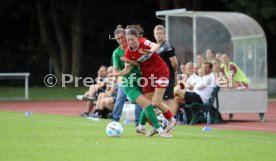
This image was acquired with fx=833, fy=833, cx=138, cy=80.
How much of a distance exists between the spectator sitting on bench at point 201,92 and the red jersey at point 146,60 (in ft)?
15.8

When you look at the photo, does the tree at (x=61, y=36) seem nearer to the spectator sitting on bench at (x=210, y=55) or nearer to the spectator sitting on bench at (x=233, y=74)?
the spectator sitting on bench at (x=233, y=74)

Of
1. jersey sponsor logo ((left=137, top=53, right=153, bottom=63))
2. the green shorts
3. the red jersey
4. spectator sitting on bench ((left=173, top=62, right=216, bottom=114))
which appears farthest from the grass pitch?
spectator sitting on bench ((left=173, top=62, right=216, bottom=114))

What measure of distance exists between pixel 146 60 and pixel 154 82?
44cm

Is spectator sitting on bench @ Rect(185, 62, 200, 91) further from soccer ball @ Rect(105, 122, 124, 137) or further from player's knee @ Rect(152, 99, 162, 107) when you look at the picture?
soccer ball @ Rect(105, 122, 124, 137)

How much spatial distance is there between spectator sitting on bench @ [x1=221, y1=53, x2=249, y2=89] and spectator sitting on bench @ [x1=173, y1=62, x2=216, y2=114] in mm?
1006

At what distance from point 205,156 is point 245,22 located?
10977 mm

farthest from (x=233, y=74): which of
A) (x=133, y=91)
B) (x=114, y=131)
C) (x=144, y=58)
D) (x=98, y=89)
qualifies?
(x=114, y=131)

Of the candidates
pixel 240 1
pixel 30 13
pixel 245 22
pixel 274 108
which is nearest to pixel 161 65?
pixel 245 22

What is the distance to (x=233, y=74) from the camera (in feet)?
67.5

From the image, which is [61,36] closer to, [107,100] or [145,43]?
[107,100]

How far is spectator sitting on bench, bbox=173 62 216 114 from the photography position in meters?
19.3

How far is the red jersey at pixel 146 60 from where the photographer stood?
563 inches

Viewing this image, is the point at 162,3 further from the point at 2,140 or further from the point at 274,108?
the point at 2,140

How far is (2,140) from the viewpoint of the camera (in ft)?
45.6
